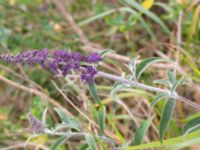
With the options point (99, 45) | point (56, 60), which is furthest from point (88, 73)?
point (99, 45)

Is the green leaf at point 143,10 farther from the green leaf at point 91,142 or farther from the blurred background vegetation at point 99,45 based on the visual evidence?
the green leaf at point 91,142

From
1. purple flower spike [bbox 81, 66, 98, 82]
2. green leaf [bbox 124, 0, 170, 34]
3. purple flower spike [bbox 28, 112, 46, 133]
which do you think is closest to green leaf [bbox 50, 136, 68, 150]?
purple flower spike [bbox 28, 112, 46, 133]

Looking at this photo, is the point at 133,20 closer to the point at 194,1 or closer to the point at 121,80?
the point at 194,1

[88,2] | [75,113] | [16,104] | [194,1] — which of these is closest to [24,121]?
[16,104]

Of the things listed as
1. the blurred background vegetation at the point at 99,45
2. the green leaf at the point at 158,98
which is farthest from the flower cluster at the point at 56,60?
the blurred background vegetation at the point at 99,45

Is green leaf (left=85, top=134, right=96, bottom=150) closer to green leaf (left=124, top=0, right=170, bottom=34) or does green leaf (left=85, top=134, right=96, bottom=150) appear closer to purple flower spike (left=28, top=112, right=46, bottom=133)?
purple flower spike (left=28, top=112, right=46, bottom=133)

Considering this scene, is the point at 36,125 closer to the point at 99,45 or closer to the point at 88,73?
the point at 88,73

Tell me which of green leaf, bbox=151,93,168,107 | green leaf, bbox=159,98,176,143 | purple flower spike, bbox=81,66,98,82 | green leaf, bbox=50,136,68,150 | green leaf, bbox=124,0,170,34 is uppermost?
green leaf, bbox=124,0,170,34

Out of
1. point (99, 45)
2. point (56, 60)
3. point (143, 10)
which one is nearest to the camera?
point (56, 60)
